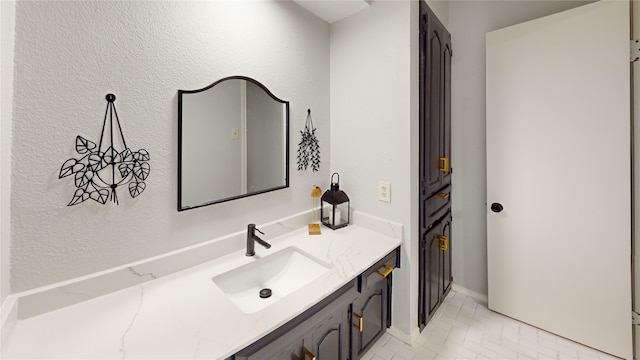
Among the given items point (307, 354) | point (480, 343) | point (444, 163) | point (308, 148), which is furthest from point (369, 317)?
point (444, 163)

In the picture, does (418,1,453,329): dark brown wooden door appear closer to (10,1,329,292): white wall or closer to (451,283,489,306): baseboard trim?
(451,283,489,306): baseboard trim

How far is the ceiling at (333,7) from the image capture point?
1.65 meters

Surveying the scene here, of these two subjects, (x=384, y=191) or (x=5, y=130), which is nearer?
(x=5, y=130)

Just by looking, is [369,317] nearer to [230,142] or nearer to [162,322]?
[162,322]

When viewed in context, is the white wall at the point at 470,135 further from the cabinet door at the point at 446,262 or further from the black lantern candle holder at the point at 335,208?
the black lantern candle holder at the point at 335,208

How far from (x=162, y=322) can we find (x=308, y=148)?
1.23 m

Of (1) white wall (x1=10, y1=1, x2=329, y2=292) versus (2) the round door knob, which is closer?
(1) white wall (x1=10, y1=1, x2=329, y2=292)

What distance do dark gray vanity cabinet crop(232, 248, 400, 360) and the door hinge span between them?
1.68 meters

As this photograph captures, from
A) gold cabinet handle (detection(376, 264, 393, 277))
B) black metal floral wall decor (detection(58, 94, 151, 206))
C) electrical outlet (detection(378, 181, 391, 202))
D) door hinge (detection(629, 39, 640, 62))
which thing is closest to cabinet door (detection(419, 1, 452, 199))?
electrical outlet (detection(378, 181, 391, 202))

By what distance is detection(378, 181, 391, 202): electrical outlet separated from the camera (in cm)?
169

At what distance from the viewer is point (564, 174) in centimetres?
166

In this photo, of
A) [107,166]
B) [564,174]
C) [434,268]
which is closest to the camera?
[107,166]

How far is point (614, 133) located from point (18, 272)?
281cm

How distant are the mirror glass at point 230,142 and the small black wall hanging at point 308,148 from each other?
13 cm
